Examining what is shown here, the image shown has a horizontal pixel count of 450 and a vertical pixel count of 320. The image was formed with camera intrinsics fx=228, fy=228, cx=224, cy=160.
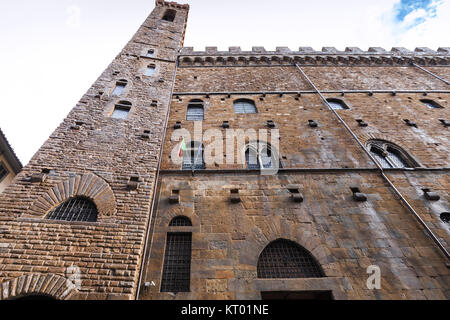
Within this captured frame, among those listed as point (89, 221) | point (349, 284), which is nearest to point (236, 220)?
point (349, 284)

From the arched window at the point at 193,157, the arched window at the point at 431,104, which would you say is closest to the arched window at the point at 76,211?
the arched window at the point at 193,157

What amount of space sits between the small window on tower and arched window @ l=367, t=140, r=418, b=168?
827 centimetres

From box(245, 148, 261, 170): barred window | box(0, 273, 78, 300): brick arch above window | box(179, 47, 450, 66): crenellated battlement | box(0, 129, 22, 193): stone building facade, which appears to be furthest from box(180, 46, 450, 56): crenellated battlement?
box(0, 273, 78, 300): brick arch above window

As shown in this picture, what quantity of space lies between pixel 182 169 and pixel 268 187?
8.06 feet

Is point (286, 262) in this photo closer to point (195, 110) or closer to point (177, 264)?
point (177, 264)

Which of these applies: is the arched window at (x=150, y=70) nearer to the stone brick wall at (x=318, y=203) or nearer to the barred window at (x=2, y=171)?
the stone brick wall at (x=318, y=203)

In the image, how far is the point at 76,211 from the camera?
4836 millimetres

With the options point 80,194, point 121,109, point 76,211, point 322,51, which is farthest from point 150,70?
point 322,51

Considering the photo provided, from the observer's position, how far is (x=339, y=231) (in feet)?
16.9

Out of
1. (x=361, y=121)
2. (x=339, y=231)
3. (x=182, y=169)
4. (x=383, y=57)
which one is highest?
(x=383, y=57)

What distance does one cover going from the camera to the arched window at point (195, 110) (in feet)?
28.7

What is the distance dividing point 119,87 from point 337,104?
913cm

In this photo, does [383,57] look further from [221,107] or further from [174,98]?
[174,98]

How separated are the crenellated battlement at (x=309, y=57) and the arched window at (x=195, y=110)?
13.5 feet
